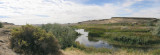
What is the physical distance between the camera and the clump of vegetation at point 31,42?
7.55 meters

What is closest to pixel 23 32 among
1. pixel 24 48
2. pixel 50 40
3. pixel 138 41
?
pixel 24 48

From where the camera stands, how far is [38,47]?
8.05m

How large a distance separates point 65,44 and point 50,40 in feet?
28.5

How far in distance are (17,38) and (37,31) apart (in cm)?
144

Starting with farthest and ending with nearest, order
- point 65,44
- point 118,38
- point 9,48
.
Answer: point 118,38
point 65,44
point 9,48

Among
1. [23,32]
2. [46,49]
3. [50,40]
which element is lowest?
[46,49]

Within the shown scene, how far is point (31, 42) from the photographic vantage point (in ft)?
26.5

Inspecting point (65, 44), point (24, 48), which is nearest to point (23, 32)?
point (24, 48)

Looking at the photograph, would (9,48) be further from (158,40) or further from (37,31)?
(158,40)

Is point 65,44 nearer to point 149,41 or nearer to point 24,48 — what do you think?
point 24,48

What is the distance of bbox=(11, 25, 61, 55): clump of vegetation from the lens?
7.55m

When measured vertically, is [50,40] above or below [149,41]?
above

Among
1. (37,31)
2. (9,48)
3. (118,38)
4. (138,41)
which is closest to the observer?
(9,48)

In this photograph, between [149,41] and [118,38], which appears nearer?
[149,41]
